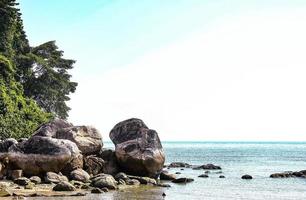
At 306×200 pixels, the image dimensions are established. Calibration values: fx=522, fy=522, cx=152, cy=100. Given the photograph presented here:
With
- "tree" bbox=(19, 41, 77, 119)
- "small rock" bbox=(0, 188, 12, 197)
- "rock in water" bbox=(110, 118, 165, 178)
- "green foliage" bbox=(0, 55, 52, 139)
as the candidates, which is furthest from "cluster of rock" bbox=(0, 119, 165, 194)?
"tree" bbox=(19, 41, 77, 119)

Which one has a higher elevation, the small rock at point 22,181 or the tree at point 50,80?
the tree at point 50,80

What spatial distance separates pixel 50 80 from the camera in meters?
67.8

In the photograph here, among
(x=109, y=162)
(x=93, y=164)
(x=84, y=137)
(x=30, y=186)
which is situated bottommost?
(x=30, y=186)

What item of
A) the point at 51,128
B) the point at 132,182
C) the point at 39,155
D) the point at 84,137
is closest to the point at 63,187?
the point at 39,155

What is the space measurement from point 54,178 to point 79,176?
7.57 feet

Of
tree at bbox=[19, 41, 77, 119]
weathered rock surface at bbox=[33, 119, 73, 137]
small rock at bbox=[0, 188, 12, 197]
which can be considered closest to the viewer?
small rock at bbox=[0, 188, 12, 197]

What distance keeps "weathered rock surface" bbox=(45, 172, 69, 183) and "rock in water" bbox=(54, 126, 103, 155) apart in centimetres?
531

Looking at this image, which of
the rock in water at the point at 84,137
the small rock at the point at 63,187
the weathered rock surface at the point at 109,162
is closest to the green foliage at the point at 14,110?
the rock in water at the point at 84,137

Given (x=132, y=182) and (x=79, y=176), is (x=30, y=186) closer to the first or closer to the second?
(x=79, y=176)

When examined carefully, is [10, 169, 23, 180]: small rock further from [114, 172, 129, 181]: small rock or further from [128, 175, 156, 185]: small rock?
[128, 175, 156, 185]: small rock

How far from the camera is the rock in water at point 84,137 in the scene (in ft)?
134

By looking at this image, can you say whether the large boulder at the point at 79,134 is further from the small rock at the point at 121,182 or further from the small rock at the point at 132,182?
the small rock at the point at 132,182

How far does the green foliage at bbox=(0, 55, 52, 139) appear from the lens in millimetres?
52803

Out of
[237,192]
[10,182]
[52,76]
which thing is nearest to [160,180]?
[237,192]
